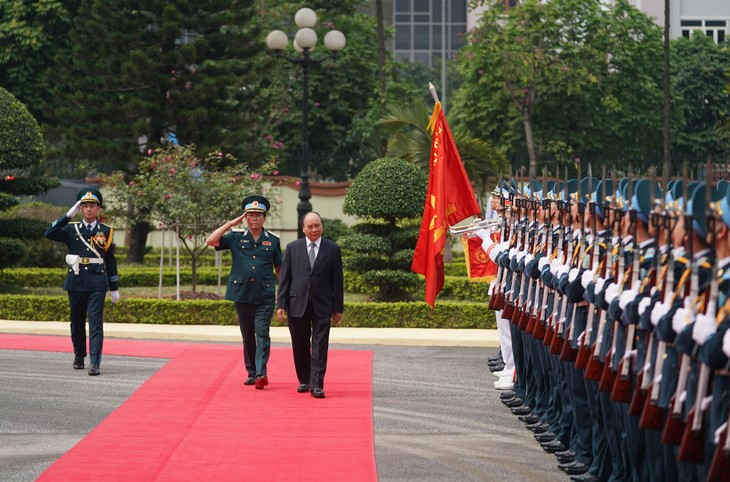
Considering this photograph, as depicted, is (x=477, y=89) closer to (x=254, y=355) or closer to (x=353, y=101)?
(x=353, y=101)

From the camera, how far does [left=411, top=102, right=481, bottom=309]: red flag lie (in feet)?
50.9

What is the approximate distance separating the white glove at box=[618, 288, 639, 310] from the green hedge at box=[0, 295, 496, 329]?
42.3 ft

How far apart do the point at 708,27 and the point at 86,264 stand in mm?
42134

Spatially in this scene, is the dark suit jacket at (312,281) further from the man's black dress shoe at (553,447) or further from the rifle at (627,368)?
the rifle at (627,368)

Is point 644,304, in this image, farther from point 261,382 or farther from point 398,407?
point 261,382

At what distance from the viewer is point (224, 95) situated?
33312 mm

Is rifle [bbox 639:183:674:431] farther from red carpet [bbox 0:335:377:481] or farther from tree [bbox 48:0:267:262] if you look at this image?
tree [bbox 48:0:267:262]

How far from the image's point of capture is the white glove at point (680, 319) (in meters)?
7.47

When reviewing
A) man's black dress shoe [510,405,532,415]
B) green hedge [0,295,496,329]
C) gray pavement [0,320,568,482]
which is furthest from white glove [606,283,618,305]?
green hedge [0,295,496,329]

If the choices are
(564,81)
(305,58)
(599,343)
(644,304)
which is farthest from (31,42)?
(644,304)

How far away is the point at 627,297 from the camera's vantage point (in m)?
8.48

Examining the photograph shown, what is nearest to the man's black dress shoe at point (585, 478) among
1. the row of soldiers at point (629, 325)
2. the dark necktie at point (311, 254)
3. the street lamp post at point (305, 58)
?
the row of soldiers at point (629, 325)

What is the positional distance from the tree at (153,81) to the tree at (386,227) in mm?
9064

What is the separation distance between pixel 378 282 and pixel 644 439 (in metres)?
14.8
